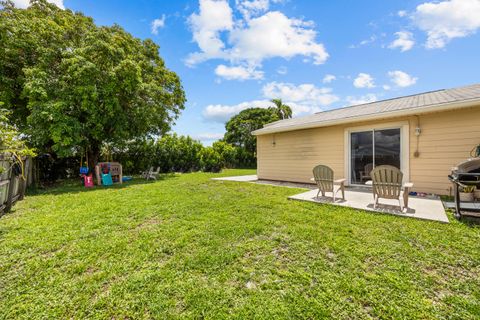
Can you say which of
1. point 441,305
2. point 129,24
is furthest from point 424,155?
point 129,24

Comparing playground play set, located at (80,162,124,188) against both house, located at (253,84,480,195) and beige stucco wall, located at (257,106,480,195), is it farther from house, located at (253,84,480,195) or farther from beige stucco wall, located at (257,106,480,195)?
beige stucco wall, located at (257,106,480,195)

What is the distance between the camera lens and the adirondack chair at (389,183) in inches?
165

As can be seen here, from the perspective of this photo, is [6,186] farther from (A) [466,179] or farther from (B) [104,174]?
(A) [466,179]

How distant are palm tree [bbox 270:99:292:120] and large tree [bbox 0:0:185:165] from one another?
15.9 metres

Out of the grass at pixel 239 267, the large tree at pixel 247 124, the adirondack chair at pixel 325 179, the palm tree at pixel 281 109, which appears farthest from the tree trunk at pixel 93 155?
the palm tree at pixel 281 109

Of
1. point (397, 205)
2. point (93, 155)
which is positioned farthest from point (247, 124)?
point (397, 205)

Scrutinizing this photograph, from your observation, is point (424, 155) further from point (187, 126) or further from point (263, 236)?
point (187, 126)

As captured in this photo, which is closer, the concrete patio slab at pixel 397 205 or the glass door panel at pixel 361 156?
the concrete patio slab at pixel 397 205

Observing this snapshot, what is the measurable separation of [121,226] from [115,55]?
892 centimetres

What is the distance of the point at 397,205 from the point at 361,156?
9.00 feet

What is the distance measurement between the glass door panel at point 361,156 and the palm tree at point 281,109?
53.5 ft

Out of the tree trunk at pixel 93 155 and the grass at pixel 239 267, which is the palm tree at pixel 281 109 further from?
the grass at pixel 239 267

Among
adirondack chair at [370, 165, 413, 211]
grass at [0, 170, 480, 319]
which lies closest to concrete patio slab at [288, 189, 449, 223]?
adirondack chair at [370, 165, 413, 211]

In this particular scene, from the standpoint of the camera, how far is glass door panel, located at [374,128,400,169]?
251 inches
